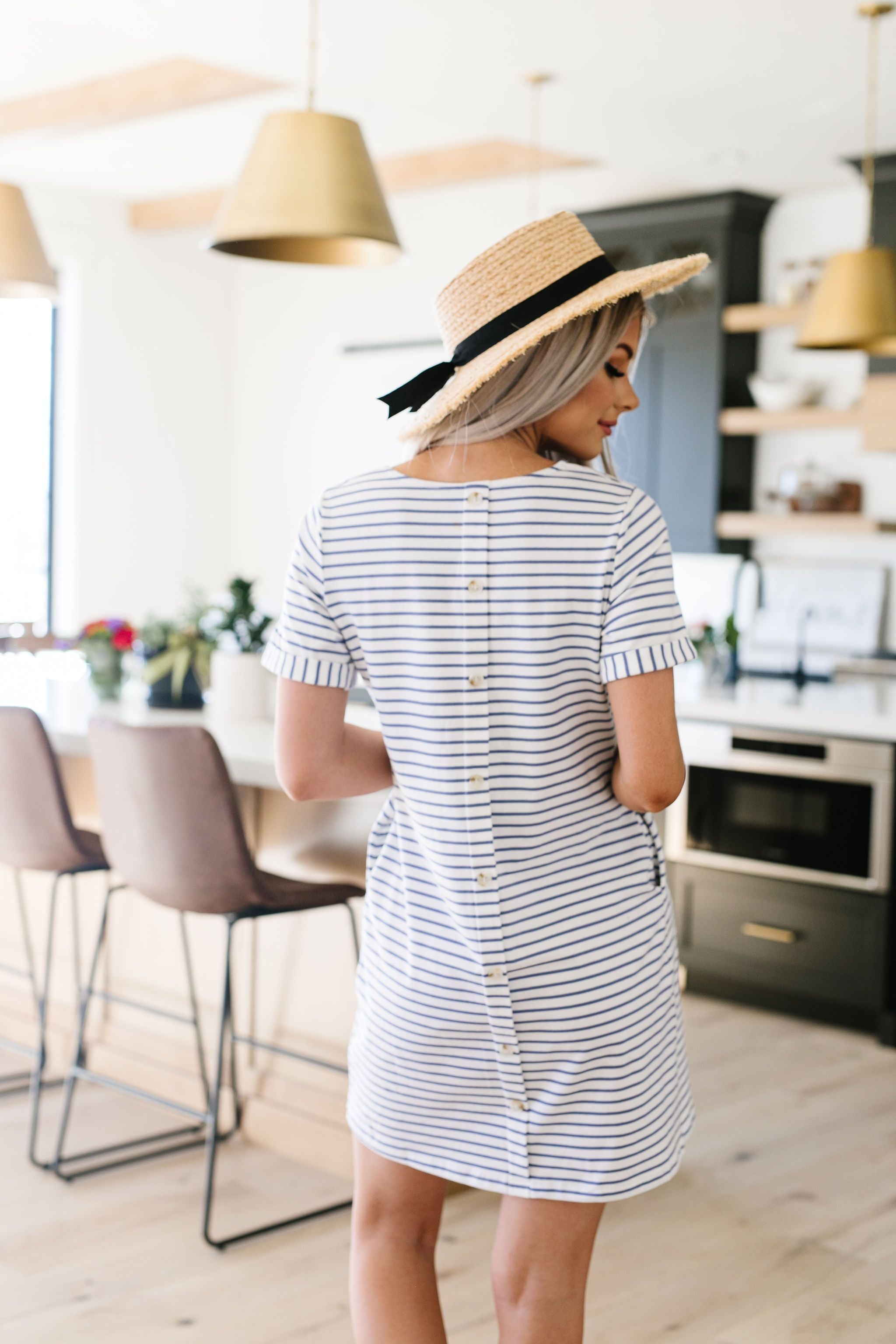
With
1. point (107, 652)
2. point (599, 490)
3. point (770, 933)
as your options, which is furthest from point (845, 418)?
point (599, 490)

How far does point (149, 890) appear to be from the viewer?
2.66m

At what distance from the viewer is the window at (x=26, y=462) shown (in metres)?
6.87

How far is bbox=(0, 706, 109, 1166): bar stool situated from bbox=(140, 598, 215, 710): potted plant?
1.94ft

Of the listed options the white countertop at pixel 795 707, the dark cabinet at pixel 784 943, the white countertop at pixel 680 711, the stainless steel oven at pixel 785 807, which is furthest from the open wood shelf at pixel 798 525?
the dark cabinet at pixel 784 943

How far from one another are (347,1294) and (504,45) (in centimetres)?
310

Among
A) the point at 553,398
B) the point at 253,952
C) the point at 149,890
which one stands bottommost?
the point at 253,952

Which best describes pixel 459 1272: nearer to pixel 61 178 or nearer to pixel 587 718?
pixel 587 718

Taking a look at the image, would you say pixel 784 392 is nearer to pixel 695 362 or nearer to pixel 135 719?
pixel 695 362

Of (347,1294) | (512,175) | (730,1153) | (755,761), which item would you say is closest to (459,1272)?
(347,1294)

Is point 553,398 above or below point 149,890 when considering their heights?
above

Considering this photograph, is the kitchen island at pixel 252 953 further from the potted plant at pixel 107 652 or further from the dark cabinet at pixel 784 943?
the dark cabinet at pixel 784 943

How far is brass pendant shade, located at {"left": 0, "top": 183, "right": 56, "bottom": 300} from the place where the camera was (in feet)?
10.3

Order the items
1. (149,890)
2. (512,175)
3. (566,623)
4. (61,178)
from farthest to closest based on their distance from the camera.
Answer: (61,178)
(512,175)
(149,890)
(566,623)

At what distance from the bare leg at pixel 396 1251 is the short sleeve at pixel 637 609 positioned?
1.84 feet
